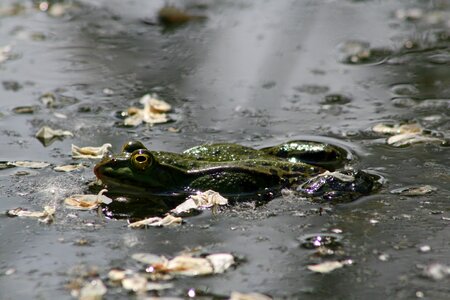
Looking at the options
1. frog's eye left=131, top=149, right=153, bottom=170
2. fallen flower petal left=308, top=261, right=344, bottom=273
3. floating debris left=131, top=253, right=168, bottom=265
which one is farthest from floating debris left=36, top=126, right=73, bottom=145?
fallen flower petal left=308, top=261, right=344, bottom=273

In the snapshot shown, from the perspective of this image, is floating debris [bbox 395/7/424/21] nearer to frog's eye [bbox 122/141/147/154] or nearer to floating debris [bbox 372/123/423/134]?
floating debris [bbox 372/123/423/134]

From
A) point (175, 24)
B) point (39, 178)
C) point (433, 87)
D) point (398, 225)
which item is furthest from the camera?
point (175, 24)

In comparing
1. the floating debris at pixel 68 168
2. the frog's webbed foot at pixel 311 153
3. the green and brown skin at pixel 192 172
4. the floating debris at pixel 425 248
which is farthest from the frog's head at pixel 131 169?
the floating debris at pixel 425 248

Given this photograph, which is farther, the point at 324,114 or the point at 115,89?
the point at 115,89

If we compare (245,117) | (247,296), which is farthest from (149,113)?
(247,296)

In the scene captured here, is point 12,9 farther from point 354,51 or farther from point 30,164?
point 30,164

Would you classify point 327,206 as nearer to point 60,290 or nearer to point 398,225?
point 398,225

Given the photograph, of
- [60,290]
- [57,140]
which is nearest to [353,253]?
[60,290]
